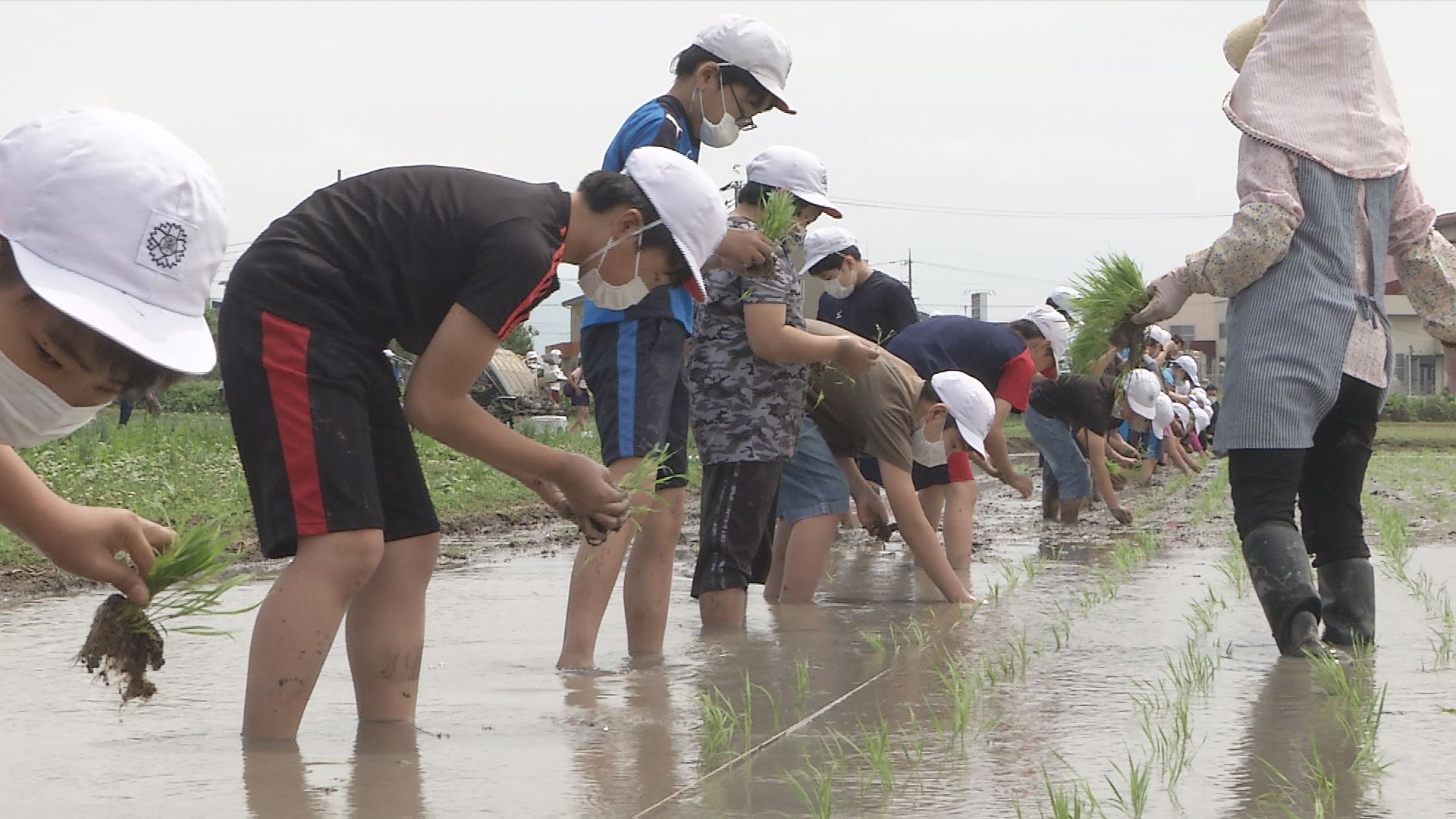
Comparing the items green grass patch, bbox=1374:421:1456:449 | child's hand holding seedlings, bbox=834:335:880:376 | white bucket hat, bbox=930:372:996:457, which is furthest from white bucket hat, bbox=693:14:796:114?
green grass patch, bbox=1374:421:1456:449

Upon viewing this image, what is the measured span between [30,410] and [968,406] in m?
5.28

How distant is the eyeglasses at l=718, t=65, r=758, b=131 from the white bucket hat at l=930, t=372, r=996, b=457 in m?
2.05

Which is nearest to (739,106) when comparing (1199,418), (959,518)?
(959,518)

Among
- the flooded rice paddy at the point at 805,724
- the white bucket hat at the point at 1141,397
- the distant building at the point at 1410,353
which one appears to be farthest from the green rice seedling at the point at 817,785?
the distant building at the point at 1410,353

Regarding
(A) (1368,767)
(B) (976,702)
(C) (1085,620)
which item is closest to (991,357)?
(C) (1085,620)

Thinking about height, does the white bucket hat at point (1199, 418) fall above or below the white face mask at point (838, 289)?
below

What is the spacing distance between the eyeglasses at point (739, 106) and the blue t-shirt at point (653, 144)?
0.56 feet

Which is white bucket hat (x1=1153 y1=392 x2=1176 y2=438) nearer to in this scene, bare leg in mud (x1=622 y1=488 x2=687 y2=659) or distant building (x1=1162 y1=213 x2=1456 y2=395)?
bare leg in mud (x1=622 y1=488 x2=687 y2=659)

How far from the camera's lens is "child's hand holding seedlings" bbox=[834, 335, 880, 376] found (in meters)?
5.54

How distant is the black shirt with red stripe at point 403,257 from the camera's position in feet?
11.4

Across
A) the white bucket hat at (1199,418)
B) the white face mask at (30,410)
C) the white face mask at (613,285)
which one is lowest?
the white face mask at (30,410)

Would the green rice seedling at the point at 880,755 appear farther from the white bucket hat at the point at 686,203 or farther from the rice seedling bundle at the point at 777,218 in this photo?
the rice seedling bundle at the point at 777,218

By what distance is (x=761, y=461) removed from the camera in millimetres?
5559

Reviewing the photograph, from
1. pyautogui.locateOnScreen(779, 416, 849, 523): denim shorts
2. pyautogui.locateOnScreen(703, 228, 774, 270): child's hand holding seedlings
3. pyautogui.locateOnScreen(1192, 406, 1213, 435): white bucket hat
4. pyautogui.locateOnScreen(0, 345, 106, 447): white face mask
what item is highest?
pyautogui.locateOnScreen(703, 228, 774, 270): child's hand holding seedlings
